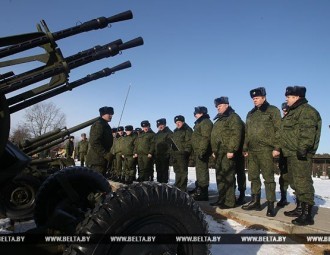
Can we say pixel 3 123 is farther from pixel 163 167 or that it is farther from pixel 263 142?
pixel 163 167

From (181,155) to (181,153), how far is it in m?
0.05

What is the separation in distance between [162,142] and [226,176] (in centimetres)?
496

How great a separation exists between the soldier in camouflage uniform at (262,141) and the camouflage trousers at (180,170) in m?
3.16

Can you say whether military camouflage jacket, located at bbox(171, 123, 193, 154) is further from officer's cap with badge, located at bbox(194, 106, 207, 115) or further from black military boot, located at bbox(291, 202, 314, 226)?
black military boot, located at bbox(291, 202, 314, 226)

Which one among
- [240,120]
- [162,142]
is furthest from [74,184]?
[162,142]

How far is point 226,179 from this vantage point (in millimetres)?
6727

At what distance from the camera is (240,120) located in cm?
692

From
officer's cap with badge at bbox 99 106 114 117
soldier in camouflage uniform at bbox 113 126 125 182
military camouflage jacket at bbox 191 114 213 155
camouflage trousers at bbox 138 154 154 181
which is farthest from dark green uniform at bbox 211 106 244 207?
soldier in camouflage uniform at bbox 113 126 125 182

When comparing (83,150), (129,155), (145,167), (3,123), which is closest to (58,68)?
(3,123)

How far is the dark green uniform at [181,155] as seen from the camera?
374 inches

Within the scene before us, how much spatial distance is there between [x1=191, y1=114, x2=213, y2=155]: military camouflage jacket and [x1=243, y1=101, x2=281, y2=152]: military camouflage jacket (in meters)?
1.74

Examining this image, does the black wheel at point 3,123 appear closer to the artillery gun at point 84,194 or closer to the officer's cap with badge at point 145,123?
the artillery gun at point 84,194

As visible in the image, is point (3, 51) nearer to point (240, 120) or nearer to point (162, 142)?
point (240, 120)

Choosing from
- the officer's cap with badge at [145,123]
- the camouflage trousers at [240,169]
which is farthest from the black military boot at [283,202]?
the officer's cap with badge at [145,123]
